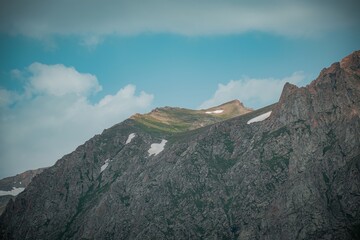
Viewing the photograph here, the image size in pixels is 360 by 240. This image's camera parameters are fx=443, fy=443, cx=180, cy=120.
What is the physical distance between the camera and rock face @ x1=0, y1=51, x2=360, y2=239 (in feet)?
436

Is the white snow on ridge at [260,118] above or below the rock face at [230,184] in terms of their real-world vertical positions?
above

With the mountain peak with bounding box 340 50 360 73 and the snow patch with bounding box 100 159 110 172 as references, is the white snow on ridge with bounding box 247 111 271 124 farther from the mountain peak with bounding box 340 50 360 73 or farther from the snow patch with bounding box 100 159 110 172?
the snow patch with bounding box 100 159 110 172

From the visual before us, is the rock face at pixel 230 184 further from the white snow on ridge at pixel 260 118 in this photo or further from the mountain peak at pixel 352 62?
the white snow on ridge at pixel 260 118

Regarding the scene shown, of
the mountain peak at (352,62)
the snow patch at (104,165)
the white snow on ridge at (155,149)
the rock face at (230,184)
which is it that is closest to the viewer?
the rock face at (230,184)

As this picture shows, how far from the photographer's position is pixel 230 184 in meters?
157

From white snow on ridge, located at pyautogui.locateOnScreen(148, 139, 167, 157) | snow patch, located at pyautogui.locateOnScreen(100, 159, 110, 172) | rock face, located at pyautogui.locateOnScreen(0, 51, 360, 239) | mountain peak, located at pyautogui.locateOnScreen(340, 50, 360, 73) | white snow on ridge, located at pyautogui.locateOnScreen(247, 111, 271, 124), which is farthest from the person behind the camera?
snow patch, located at pyautogui.locateOnScreen(100, 159, 110, 172)

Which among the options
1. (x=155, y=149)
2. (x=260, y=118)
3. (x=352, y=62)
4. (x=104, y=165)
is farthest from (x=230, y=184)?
(x=352, y=62)

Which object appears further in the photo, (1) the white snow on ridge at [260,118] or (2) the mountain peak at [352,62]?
(1) the white snow on ridge at [260,118]

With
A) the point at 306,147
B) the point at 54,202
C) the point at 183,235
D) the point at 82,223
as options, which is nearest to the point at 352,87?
the point at 306,147

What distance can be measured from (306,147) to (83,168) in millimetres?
95899

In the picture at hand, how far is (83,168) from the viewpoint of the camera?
Result: 632 ft

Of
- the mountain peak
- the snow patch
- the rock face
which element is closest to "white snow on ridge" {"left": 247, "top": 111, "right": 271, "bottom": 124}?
the rock face

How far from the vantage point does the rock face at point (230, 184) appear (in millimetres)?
132875

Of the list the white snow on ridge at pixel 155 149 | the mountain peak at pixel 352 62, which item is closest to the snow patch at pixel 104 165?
the white snow on ridge at pixel 155 149
